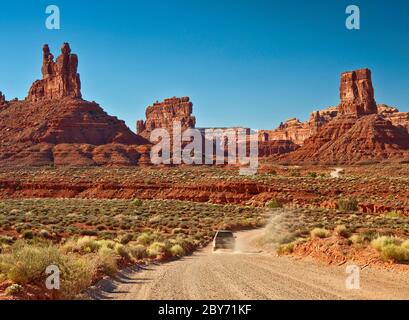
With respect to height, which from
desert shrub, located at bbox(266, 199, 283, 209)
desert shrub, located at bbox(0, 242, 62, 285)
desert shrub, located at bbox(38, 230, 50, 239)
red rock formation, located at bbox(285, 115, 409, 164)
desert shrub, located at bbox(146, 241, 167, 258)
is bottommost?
desert shrub, located at bbox(266, 199, 283, 209)

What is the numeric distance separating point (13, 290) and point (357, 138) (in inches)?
4672

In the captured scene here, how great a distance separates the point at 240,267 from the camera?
14.9 metres

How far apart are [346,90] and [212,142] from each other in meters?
52.7

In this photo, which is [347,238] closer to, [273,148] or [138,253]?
[138,253]

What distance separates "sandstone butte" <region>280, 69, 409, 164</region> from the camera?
366 feet

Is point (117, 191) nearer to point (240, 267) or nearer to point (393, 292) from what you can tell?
point (240, 267)

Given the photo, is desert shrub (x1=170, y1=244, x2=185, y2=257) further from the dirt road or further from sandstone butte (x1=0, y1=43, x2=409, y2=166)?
sandstone butte (x1=0, y1=43, x2=409, y2=166)

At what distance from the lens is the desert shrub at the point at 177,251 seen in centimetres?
2011

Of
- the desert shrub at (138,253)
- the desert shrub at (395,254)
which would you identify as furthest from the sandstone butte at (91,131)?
the desert shrub at (395,254)

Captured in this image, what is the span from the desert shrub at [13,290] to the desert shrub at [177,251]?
11.6 meters

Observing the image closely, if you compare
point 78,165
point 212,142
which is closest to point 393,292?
point 78,165

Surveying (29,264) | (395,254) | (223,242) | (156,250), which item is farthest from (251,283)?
(223,242)

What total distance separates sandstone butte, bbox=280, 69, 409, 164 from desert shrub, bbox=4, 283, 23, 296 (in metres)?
105

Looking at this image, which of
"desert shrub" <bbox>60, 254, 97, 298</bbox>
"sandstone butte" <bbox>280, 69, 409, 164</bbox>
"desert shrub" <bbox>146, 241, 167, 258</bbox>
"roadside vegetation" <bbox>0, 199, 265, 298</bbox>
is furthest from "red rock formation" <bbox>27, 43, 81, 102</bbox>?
"desert shrub" <bbox>60, 254, 97, 298</bbox>
